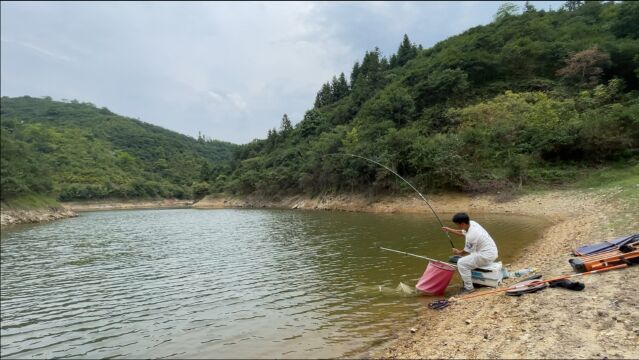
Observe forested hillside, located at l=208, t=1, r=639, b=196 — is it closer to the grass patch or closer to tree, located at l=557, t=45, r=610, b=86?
tree, located at l=557, t=45, r=610, b=86

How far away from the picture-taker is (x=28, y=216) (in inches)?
1999

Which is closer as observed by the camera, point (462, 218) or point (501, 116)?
point (462, 218)

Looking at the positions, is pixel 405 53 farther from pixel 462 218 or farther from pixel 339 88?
pixel 462 218

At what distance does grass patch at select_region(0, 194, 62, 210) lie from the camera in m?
49.1

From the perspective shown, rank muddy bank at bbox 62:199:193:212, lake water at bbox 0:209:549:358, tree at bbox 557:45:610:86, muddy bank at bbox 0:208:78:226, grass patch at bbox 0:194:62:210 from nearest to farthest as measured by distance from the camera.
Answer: lake water at bbox 0:209:549:358 < muddy bank at bbox 0:208:78:226 < grass patch at bbox 0:194:62:210 < tree at bbox 557:45:610:86 < muddy bank at bbox 62:199:193:212

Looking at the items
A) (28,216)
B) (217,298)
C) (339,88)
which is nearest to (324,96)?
(339,88)

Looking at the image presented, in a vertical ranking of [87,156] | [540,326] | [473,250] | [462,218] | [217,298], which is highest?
[87,156]

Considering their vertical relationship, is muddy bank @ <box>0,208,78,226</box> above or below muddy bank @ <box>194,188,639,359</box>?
above

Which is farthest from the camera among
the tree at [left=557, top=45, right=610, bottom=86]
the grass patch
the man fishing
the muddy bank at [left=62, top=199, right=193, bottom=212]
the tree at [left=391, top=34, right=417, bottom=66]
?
the tree at [left=391, top=34, right=417, bottom=66]

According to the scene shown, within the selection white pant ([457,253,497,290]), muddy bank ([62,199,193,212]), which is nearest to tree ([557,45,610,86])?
white pant ([457,253,497,290])

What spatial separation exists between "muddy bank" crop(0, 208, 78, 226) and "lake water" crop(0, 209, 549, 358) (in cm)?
3312

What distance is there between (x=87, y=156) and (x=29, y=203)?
75.3m

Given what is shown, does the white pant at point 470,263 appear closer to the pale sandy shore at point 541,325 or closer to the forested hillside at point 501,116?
the pale sandy shore at point 541,325

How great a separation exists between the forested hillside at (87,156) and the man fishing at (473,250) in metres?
57.9
